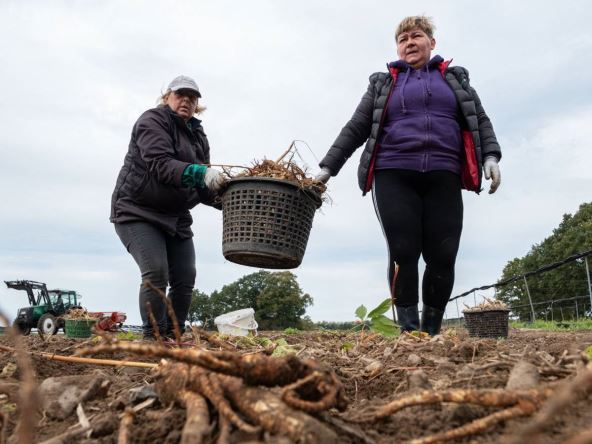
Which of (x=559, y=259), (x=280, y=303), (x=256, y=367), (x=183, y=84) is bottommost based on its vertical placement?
(x=256, y=367)

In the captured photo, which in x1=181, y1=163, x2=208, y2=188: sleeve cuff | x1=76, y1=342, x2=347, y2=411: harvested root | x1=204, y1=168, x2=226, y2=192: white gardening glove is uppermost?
x1=181, y1=163, x2=208, y2=188: sleeve cuff

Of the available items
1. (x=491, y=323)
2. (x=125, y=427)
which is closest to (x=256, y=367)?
(x=125, y=427)

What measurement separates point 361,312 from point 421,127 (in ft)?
4.81

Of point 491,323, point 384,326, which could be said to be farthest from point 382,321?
point 491,323

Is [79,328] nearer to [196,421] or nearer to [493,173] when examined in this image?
[493,173]

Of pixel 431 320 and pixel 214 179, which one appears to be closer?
pixel 214 179

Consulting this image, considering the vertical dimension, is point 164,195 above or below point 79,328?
above

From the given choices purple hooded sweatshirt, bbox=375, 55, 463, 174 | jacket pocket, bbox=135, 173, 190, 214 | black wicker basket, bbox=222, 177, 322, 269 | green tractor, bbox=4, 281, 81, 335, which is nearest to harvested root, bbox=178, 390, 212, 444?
black wicker basket, bbox=222, 177, 322, 269

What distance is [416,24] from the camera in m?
4.18

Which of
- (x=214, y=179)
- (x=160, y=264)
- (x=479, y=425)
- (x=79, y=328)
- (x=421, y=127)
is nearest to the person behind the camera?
(x=479, y=425)

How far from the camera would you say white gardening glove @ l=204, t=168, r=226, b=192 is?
12.5 ft

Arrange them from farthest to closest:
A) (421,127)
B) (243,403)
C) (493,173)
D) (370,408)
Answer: (493,173), (421,127), (370,408), (243,403)

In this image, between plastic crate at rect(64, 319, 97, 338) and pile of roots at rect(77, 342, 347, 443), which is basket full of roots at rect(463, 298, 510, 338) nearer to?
pile of roots at rect(77, 342, 347, 443)

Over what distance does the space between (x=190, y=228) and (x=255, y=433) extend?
3737mm
